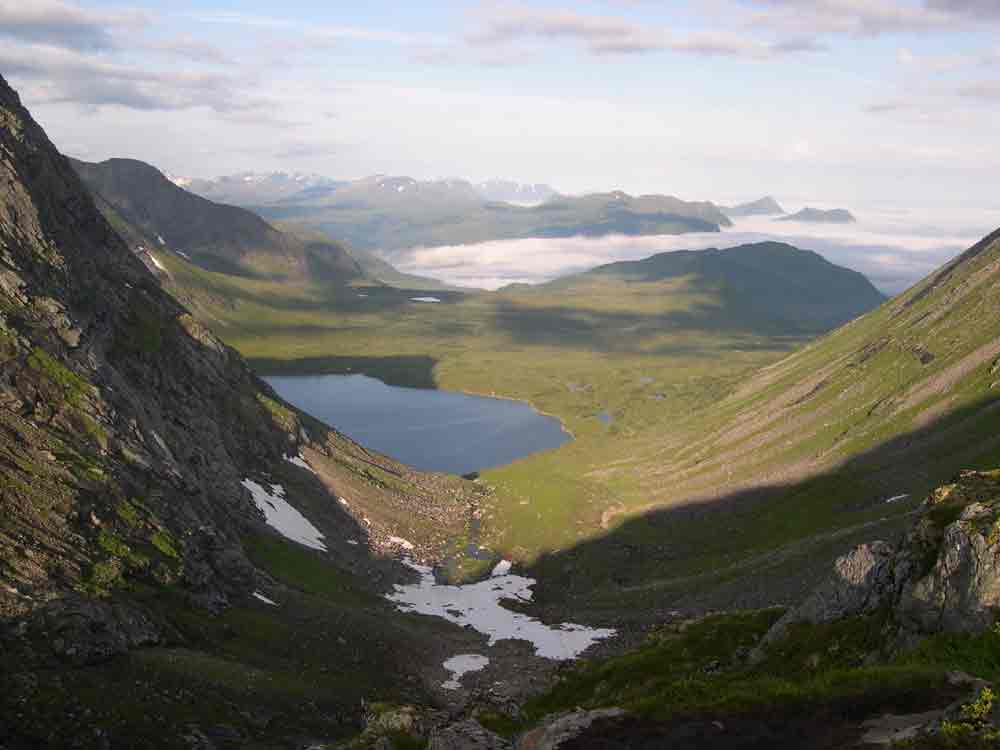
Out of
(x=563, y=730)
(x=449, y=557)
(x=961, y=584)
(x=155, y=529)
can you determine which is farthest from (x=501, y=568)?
(x=563, y=730)

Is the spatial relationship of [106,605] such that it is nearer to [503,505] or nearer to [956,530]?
[956,530]

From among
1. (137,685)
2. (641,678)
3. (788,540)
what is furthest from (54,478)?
(788,540)

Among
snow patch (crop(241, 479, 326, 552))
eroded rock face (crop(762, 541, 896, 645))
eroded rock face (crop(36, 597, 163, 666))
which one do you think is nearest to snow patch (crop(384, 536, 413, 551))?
snow patch (crop(241, 479, 326, 552))

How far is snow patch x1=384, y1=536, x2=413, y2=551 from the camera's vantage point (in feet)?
424

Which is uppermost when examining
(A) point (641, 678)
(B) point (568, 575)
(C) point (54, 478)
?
(C) point (54, 478)

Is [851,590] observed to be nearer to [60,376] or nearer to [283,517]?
[60,376]

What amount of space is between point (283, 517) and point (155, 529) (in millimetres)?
39351

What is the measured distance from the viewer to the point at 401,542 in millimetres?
130625

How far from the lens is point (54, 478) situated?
67.8 meters

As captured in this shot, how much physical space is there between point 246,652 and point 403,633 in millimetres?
24112

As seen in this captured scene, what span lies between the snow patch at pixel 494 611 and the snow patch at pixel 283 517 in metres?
12.1

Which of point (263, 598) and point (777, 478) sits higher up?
point (777, 478)

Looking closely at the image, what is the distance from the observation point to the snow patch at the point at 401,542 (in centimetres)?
12925

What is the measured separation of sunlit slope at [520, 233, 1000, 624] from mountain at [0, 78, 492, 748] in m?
27.1
